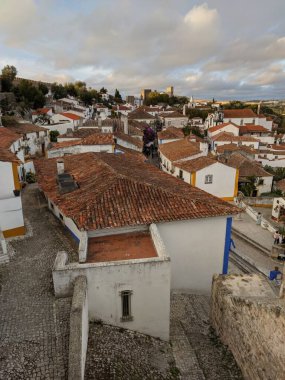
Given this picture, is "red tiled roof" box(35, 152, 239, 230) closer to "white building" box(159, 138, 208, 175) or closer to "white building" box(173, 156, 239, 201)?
"white building" box(173, 156, 239, 201)

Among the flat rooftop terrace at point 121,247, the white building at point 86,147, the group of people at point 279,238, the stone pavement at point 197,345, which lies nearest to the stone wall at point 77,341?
the flat rooftop terrace at point 121,247

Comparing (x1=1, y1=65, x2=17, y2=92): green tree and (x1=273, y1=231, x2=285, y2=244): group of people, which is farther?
(x1=1, y1=65, x2=17, y2=92): green tree

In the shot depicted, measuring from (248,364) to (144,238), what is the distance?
16.4 feet

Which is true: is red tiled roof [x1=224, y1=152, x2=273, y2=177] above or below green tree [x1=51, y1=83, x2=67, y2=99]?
below

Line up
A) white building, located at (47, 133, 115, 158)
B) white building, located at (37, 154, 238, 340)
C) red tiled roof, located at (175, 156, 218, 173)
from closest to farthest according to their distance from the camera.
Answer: white building, located at (37, 154, 238, 340) < white building, located at (47, 133, 115, 158) < red tiled roof, located at (175, 156, 218, 173)

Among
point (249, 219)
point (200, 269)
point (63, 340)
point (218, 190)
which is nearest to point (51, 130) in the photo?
point (218, 190)

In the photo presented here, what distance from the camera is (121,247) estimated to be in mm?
10633

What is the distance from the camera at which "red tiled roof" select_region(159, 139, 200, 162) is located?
108 feet

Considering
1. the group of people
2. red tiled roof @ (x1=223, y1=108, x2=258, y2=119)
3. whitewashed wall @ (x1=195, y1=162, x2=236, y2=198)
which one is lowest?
the group of people

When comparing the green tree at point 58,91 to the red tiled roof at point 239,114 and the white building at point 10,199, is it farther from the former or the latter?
the white building at point 10,199

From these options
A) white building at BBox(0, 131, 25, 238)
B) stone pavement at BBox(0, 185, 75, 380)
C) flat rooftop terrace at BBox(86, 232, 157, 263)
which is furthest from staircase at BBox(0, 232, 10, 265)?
flat rooftop terrace at BBox(86, 232, 157, 263)

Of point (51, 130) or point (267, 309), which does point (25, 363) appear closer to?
point (267, 309)

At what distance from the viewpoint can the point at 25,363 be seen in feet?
23.8

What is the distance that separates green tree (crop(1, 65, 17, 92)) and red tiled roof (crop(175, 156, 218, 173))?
42108 mm
